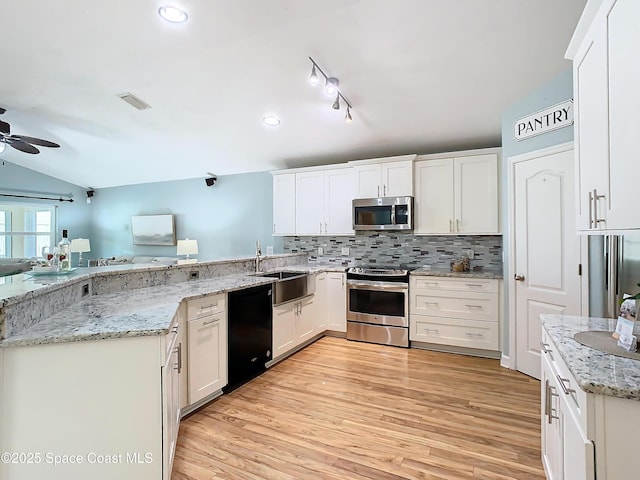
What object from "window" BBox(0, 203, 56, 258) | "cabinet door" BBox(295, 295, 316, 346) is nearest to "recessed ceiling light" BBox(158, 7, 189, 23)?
"cabinet door" BBox(295, 295, 316, 346)

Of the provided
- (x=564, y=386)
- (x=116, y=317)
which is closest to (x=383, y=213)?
(x=564, y=386)

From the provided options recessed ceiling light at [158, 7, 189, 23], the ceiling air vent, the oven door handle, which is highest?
recessed ceiling light at [158, 7, 189, 23]

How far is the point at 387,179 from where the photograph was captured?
13.7 feet

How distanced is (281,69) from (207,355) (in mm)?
2539

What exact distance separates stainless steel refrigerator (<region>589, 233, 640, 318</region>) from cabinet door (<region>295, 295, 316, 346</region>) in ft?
8.54

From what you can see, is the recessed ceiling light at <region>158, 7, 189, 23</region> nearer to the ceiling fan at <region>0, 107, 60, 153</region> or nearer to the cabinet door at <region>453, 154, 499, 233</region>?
the ceiling fan at <region>0, 107, 60, 153</region>

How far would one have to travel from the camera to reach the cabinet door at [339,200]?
4441mm

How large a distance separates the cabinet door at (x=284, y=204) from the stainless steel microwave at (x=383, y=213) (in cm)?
100

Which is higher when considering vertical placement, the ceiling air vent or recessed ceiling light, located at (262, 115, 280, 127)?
the ceiling air vent

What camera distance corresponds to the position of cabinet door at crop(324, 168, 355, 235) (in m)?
4.44

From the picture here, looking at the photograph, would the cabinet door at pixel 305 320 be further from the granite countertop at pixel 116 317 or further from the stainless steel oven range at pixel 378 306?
the granite countertop at pixel 116 317

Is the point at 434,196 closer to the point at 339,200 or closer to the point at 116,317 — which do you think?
the point at 339,200

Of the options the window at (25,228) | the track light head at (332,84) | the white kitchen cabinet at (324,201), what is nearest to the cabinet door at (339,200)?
the white kitchen cabinet at (324,201)

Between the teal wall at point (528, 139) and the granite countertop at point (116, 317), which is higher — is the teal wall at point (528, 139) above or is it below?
above
